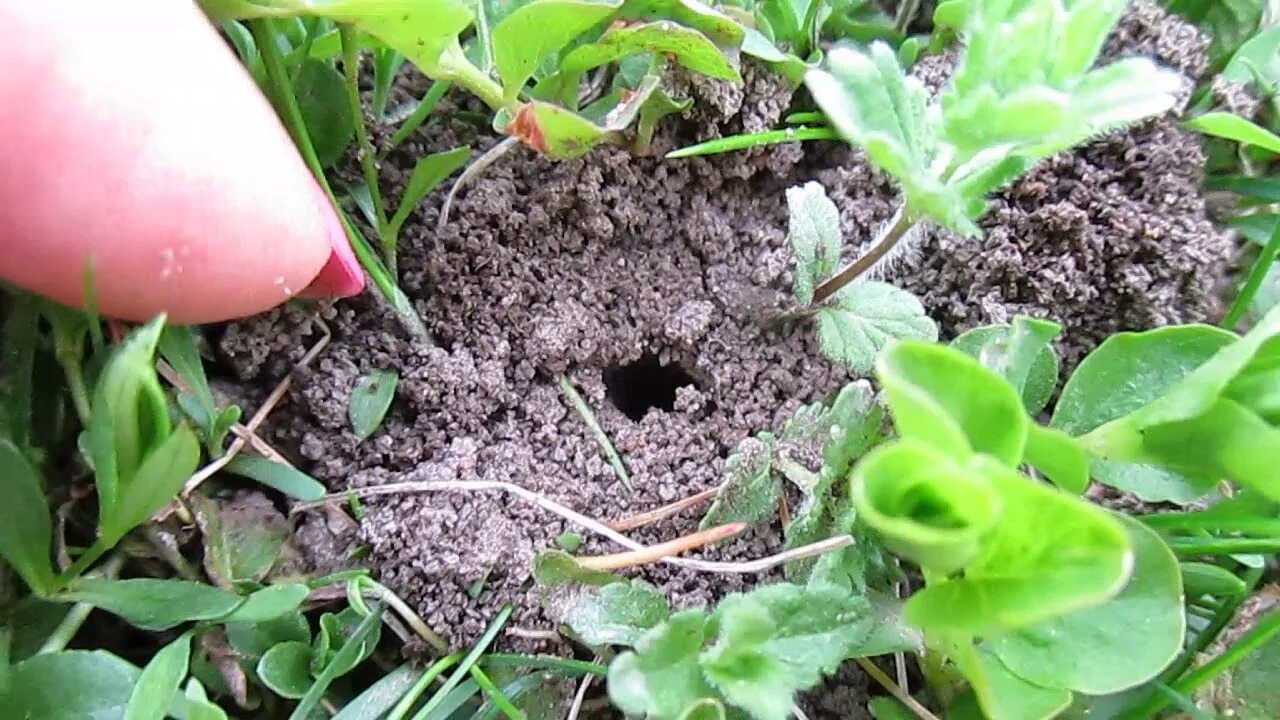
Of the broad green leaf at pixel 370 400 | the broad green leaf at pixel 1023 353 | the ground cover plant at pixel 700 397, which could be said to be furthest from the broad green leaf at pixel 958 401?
the broad green leaf at pixel 370 400

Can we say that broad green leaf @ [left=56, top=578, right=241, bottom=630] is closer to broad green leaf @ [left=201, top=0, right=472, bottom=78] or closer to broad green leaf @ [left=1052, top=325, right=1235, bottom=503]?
broad green leaf @ [left=201, top=0, right=472, bottom=78]

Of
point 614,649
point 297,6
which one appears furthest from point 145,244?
point 614,649

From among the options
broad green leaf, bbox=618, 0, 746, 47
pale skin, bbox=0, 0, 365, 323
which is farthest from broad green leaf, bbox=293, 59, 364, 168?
broad green leaf, bbox=618, 0, 746, 47

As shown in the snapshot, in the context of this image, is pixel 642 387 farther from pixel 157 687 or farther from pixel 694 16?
pixel 157 687

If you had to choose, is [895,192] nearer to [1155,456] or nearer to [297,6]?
[1155,456]

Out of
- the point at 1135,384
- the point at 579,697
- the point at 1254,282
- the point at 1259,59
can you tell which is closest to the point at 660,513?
the point at 579,697
